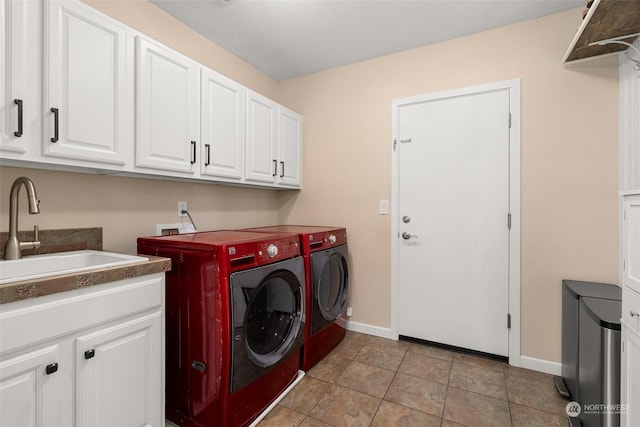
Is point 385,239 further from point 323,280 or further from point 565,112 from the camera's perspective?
point 565,112

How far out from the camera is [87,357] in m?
1.11

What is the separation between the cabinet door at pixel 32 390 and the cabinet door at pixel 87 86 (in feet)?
2.71

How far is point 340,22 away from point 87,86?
5.63 feet

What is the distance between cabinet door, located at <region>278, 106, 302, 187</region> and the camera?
2.75m

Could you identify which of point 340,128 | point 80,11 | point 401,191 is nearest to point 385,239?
point 401,191

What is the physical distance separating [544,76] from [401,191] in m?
1.29

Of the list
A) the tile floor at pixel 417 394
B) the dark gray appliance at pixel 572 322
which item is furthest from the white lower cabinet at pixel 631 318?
the tile floor at pixel 417 394

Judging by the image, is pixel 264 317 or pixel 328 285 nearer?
pixel 264 317

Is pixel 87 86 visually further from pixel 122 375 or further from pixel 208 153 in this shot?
pixel 122 375

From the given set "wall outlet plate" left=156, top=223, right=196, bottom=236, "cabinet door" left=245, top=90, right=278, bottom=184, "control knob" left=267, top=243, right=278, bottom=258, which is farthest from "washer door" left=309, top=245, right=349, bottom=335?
"wall outlet plate" left=156, top=223, right=196, bottom=236

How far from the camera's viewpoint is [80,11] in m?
1.34

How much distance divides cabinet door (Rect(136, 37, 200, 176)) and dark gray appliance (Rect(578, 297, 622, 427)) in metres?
2.33

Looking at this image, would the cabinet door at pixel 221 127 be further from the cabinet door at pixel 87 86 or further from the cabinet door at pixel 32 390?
the cabinet door at pixel 32 390

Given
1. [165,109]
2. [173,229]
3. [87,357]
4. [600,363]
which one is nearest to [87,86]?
[165,109]
